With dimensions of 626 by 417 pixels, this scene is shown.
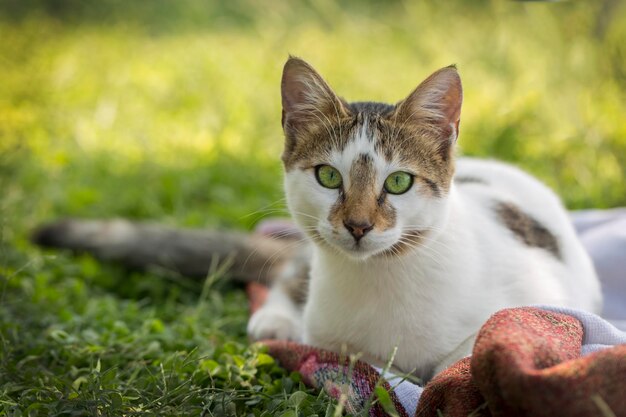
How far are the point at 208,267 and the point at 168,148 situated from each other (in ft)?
5.97

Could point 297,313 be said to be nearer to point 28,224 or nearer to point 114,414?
point 114,414

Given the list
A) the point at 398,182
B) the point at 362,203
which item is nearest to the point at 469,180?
the point at 398,182

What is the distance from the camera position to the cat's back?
252cm

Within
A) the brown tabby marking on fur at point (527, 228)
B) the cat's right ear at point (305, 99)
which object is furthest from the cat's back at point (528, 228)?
the cat's right ear at point (305, 99)

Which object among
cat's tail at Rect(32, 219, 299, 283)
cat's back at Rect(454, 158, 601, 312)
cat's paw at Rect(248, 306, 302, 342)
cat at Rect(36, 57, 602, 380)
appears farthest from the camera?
cat's tail at Rect(32, 219, 299, 283)

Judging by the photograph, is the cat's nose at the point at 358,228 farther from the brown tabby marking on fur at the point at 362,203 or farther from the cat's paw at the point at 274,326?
the cat's paw at the point at 274,326

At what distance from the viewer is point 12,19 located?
6.31 metres

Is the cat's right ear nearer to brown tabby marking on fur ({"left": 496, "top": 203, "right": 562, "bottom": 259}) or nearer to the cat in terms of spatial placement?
the cat

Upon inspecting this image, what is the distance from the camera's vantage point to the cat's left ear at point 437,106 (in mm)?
2182

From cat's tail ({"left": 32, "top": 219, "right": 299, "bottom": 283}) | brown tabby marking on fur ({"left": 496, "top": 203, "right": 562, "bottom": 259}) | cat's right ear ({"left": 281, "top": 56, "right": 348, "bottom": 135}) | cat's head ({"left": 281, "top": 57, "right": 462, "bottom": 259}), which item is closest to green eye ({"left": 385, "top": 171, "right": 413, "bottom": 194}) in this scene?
cat's head ({"left": 281, "top": 57, "right": 462, "bottom": 259})

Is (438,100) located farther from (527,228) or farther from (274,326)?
(274,326)

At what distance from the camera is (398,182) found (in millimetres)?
2168

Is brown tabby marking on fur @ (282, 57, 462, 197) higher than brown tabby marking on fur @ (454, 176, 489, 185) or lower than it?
higher

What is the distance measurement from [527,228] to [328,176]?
90cm
